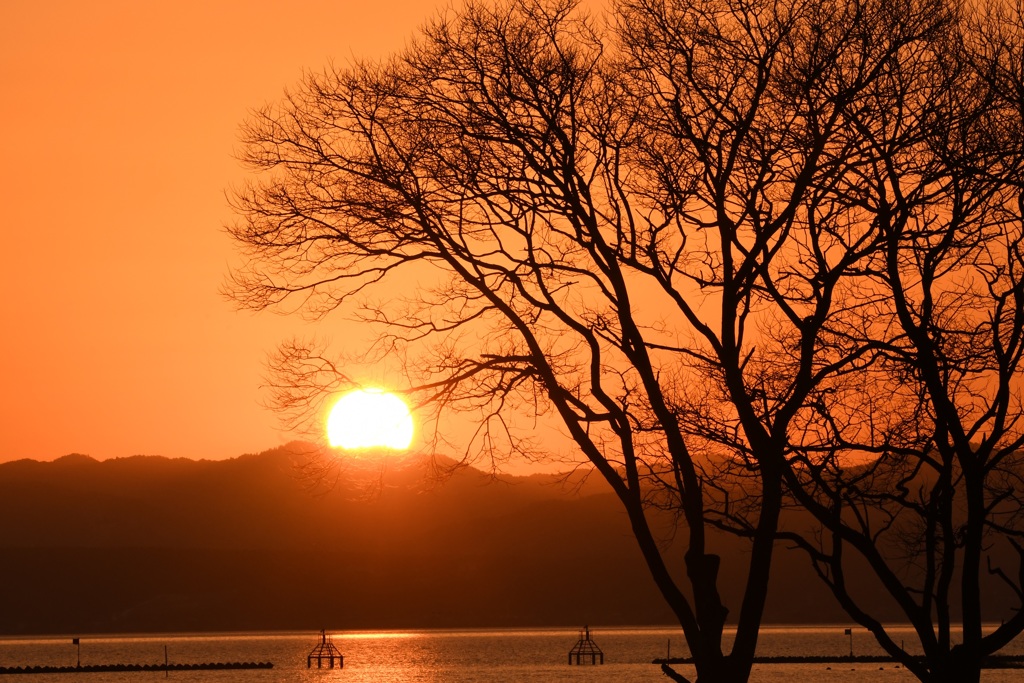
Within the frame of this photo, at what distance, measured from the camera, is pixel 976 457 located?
52.3 feet

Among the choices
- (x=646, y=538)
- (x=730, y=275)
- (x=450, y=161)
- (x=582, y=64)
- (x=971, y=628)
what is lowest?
(x=971, y=628)

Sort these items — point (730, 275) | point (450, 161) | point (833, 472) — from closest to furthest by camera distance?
point (730, 275) → point (450, 161) → point (833, 472)

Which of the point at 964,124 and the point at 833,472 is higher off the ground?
the point at 964,124

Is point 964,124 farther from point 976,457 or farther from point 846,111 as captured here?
point 976,457

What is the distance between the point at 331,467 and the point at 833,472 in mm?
6200

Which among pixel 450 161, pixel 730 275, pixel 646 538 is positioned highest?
pixel 450 161

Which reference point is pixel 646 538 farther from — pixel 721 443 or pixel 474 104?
pixel 474 104

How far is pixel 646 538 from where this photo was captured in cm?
1508

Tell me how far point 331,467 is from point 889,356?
6868 mm

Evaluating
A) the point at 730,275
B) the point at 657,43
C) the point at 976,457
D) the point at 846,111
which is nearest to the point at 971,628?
the point at 976,457

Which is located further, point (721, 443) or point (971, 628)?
point (721, 443)

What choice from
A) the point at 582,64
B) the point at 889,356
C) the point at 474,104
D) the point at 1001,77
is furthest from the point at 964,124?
the point at 474,104

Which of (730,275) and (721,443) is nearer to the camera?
(730,275)

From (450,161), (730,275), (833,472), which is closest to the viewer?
(730,275)
